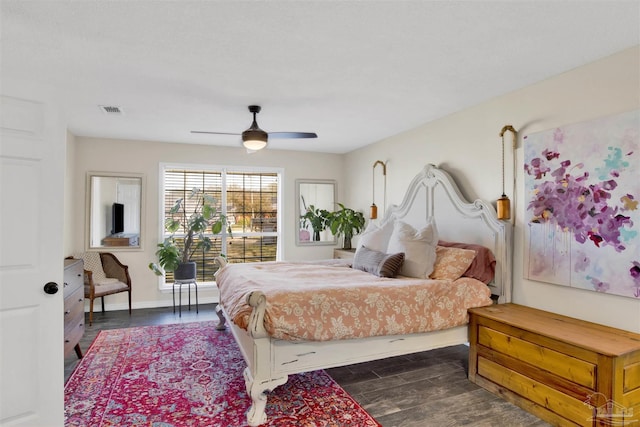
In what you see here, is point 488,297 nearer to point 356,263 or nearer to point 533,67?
point 356,263

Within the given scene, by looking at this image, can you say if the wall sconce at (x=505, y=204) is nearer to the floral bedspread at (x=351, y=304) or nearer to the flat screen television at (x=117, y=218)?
the floral bedspread at (x=351, y=304)

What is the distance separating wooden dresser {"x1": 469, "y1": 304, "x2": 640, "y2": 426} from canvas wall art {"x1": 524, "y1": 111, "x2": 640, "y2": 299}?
1.19 feet

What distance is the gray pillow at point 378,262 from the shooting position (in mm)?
3436

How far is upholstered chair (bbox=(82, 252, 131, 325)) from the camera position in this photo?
14.9ft

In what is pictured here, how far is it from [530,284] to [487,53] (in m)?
1.92

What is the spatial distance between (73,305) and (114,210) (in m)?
2.40

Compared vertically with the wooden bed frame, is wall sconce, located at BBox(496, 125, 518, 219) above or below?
above

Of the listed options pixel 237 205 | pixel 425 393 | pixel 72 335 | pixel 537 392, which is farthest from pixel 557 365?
pixel 237 205

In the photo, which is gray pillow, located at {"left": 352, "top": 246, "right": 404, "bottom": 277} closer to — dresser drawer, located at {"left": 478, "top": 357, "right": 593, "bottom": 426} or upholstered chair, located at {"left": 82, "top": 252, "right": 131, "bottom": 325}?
dresser drawer, located at {"left": 478, "top": 357, "right": 593, "bottom": 426}

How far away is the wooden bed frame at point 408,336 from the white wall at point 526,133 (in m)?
0.14

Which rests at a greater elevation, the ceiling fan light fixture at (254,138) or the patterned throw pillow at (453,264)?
the ceiling fan light fixture at (254,138)

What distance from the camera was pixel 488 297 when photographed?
3197 millimetres

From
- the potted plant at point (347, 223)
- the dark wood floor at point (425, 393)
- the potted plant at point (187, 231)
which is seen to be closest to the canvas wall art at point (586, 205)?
the dark wood floor at point (425, 393)

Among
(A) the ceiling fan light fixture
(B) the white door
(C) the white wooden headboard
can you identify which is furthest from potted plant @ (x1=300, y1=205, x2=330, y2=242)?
(B) the white door
